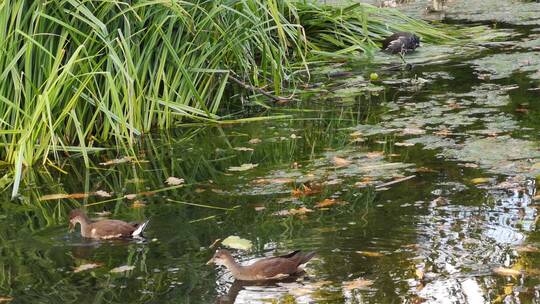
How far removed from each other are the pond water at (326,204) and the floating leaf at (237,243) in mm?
80

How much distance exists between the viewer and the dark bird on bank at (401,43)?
11.9 meters

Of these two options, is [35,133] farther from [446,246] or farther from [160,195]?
[446,246]

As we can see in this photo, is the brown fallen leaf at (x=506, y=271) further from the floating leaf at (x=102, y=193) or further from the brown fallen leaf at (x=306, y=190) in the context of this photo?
the floating leaf at (x=102, y=193)

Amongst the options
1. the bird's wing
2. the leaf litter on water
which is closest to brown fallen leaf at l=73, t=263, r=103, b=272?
the bird's wing

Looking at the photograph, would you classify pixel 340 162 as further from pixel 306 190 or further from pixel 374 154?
pixel 306 190

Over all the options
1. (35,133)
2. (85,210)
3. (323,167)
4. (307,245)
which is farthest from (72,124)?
(307,245)

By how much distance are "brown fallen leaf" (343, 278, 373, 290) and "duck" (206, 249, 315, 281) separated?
30 cm

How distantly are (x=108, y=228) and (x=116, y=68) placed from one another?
2.48 m

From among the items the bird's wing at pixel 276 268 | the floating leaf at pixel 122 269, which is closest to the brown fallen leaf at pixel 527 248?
the bird's wing at pixel 276 268

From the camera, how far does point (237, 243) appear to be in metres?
6.36

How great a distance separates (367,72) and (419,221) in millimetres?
5207

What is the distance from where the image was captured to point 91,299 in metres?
5.64

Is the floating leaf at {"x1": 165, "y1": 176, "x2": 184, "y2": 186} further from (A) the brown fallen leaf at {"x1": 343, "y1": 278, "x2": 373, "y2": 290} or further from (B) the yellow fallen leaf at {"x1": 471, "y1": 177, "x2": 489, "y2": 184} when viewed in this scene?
(A) the brown fallen leaf at {"x1": 343, "y1": 278, "x2": 373, "y2": 290}

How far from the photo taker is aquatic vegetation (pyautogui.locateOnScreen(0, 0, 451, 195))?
8.54 m
